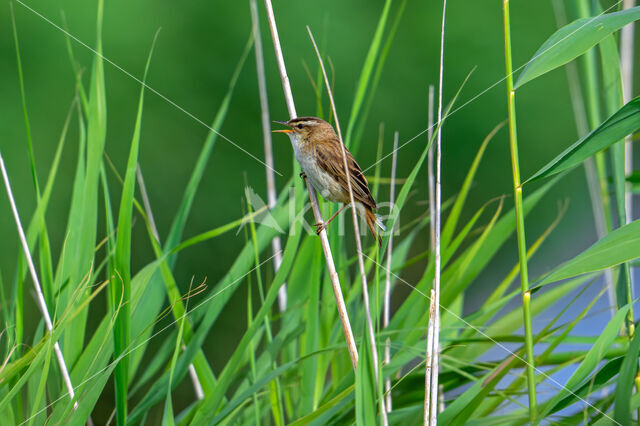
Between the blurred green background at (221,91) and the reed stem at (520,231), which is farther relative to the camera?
the blurred green background at (221,91)

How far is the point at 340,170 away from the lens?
6.33 ft

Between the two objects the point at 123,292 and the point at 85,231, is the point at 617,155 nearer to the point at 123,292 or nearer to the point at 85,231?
the point at 123,292

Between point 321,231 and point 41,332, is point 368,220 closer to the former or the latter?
point 321,231

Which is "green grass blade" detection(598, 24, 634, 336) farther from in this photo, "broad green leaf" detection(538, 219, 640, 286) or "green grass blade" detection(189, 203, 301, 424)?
"green grass blade" detection(189, 203, 301, 424)

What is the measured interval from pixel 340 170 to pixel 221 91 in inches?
101

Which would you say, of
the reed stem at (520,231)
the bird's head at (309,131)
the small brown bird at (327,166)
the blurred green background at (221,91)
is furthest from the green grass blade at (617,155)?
the blurred green background at (221,91)

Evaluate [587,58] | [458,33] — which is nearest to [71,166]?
[458,33]

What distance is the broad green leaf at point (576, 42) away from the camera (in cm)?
107

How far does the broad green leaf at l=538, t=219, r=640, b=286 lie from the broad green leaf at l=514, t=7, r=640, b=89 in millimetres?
285

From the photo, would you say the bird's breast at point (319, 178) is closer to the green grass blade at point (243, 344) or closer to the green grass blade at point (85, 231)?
the green grass blade at point (243, 344)

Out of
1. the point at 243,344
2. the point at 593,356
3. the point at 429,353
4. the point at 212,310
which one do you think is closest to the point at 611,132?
the point at 593,356

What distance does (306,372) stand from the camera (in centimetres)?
156

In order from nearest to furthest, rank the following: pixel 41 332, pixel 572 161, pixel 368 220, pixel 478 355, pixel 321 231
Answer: pixel 572 161 < pixel 321 231 < pixel 41 332 < pixel 478 355 < pixel 368 220

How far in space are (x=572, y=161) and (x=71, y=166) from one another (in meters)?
3.52
